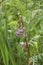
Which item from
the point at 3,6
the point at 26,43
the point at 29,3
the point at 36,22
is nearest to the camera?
the point at 26,43

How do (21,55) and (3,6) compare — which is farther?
(3,6)

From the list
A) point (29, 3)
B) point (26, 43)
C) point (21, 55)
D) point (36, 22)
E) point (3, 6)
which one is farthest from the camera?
point (29, 3)

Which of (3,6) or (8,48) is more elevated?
(3,6)

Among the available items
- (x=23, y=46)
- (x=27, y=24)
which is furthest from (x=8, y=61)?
(x=27, y=24)

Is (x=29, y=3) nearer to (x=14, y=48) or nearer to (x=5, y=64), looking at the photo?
(x=14, y=48)

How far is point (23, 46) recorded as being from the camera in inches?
47.9

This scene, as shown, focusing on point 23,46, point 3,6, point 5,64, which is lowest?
point 5,64

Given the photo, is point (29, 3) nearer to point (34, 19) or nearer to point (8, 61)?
point (34, 19)

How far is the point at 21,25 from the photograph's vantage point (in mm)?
1283

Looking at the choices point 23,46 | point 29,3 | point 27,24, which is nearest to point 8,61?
point 23,46

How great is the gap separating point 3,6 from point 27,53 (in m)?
0.41

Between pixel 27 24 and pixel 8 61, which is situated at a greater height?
pixel 27 24

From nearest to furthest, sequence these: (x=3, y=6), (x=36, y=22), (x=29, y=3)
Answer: (x=36, y=22) < (x=3, y=6) < (x=29, y=3)

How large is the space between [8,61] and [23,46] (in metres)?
0.13
